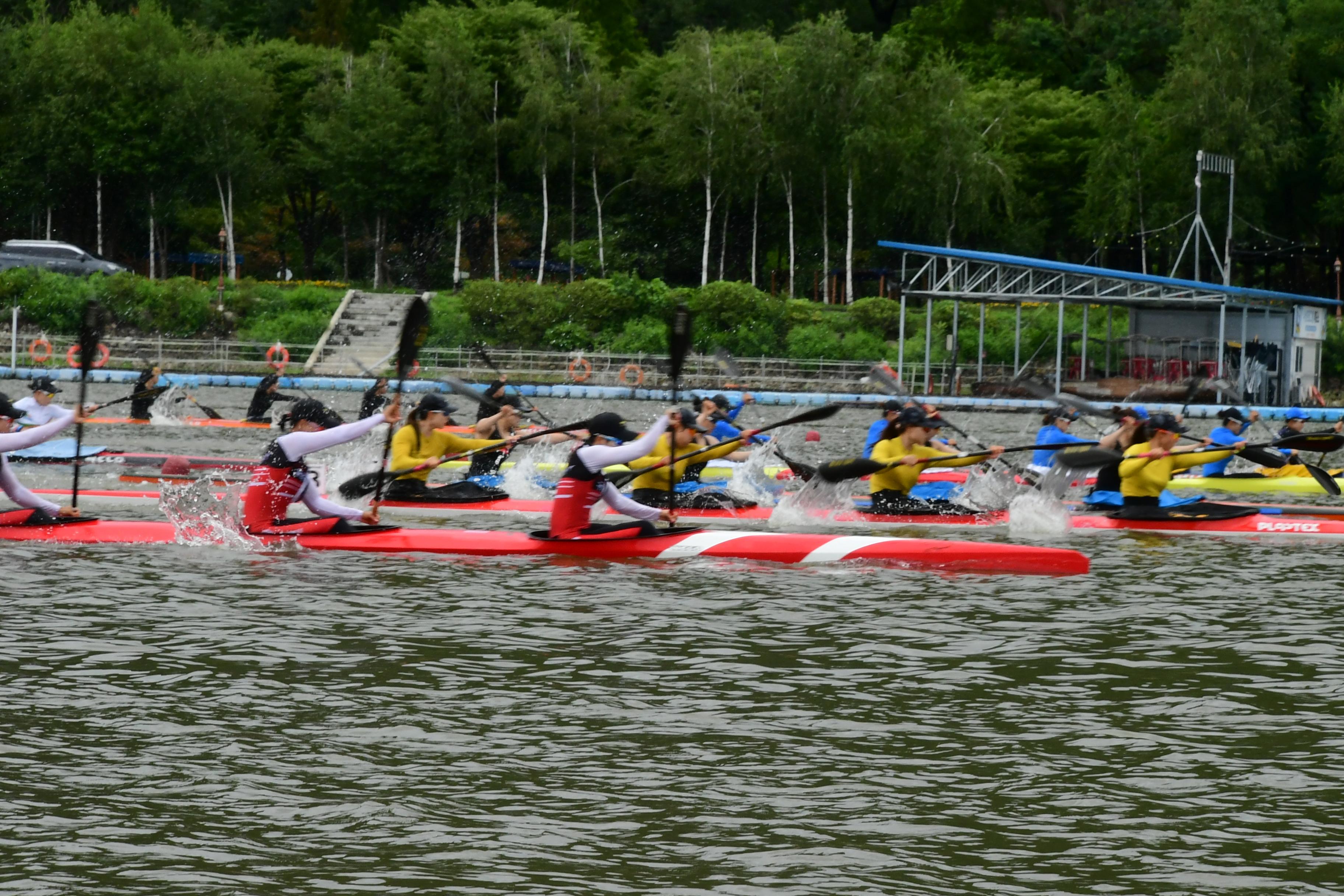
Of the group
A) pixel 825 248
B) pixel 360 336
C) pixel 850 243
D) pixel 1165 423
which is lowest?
pixel 1165 423

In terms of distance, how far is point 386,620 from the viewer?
14.0 metres

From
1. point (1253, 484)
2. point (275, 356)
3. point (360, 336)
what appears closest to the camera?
point (1253, 484)

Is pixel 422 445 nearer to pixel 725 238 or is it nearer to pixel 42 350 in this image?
pixel 42 350

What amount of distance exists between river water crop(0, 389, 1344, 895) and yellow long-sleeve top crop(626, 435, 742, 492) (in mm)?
3186

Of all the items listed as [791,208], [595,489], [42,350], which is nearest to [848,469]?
[595,489]

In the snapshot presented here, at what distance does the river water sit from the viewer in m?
8.11

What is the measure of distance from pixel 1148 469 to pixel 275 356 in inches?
1457

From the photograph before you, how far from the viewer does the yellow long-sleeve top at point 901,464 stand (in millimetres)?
19438

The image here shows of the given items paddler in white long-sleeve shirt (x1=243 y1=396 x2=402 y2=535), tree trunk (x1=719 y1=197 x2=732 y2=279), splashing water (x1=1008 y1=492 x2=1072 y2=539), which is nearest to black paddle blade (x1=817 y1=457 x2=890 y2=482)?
splashing water (x1=1008 y1=492 x2=1072 y2=539)

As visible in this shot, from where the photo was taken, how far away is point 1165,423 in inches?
760

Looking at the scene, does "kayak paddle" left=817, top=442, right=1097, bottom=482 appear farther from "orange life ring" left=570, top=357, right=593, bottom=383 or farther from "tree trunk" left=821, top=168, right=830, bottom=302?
"tree trunk" left=821, top=168, right=830, bottom=302

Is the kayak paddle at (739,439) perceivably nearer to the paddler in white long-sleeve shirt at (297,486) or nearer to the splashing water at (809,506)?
the splashing water at (809,506)

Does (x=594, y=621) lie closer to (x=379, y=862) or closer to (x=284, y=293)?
(x=379, y=862)

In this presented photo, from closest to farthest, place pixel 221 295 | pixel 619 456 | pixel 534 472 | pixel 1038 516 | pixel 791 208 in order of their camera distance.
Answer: pixel 619 456 → pixel 1038 516 → pixel 534 472 → pixel 221 295 → pixel 791 208
